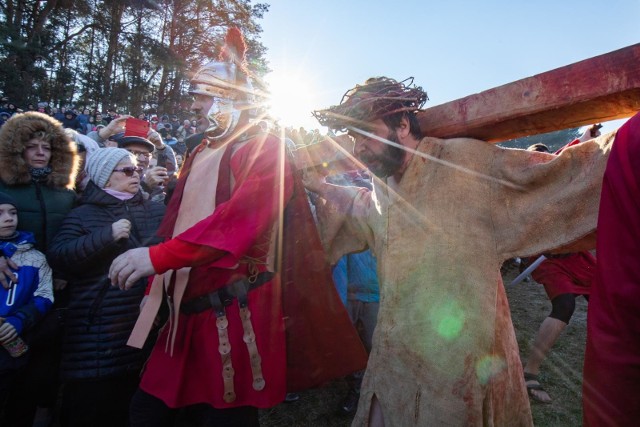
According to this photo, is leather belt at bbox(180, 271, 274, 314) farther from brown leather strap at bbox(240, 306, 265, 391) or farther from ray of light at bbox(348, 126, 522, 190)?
ray of light at bbox(348, 126, 522, 190)

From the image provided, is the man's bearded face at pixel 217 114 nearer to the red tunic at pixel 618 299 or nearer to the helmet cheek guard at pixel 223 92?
the helmet cheek guard at pixel 223 92

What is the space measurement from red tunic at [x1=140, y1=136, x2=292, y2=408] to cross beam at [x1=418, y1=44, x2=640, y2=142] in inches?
31.9

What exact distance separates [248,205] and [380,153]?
61 centimetres

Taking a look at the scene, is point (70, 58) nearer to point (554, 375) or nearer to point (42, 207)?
point (42, 207)

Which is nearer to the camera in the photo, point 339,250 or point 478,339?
point 478,339

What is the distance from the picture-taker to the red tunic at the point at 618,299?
2.55 feet

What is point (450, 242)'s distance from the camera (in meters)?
1.41

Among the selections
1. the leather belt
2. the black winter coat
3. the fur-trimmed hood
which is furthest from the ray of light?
the fur-trimmed hood

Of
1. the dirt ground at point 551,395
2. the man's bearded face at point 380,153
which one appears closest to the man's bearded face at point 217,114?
the man's bearded face at point 380,153

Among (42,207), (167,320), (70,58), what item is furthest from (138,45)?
(167,320)

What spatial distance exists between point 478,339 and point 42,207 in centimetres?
283

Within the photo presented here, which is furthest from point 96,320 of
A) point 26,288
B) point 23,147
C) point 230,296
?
point 23,147

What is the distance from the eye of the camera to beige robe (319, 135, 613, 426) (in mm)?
1240

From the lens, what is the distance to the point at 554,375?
3578mm
